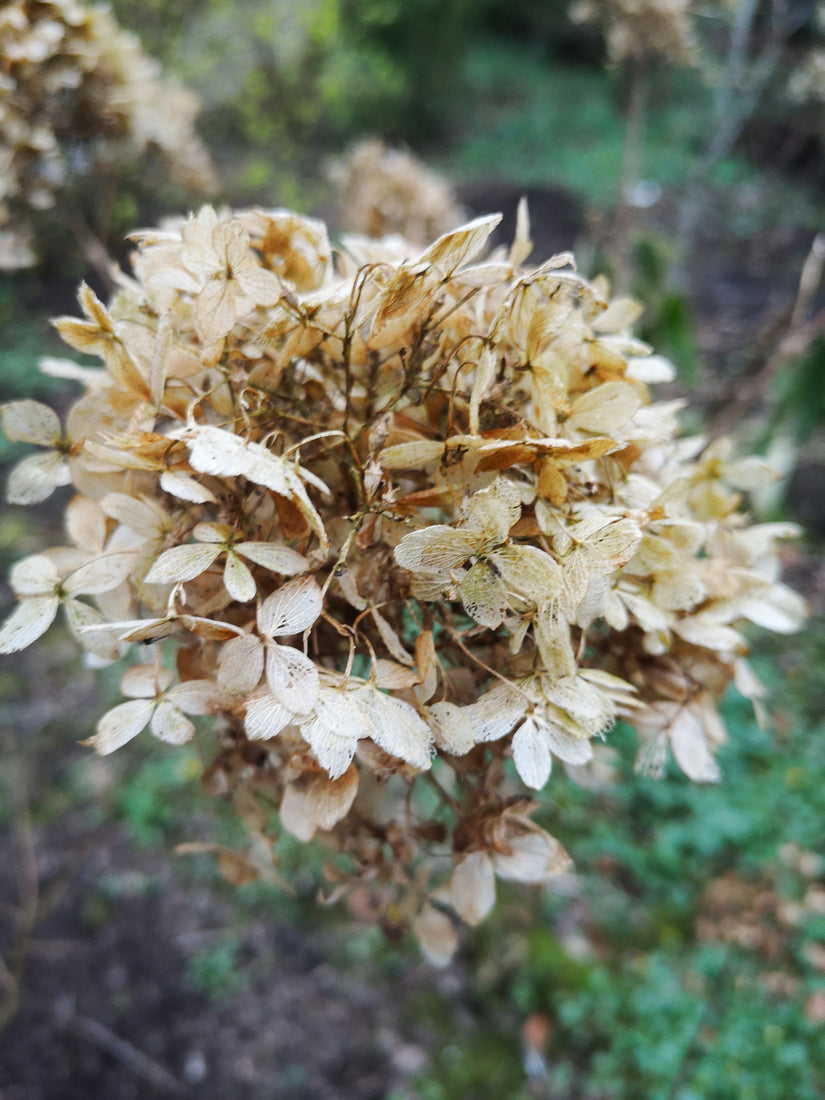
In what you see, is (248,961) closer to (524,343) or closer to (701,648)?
(701,648)

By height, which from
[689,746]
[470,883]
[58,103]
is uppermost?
[58,103]

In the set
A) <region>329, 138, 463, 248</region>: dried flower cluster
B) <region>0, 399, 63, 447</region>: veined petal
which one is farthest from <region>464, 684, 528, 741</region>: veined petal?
<region>329, 138, 463, 248</region>: dried flower cluster

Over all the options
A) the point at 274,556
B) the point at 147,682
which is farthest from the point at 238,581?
the point at 147,682

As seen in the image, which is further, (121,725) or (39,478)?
(39,478)

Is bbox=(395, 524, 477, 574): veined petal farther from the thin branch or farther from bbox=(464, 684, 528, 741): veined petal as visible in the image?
the thin branch

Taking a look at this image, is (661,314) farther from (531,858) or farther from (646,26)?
(646,26)

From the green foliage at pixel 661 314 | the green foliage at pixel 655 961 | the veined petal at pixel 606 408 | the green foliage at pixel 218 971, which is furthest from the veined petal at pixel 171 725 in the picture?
the green foliage at pixel 661 314

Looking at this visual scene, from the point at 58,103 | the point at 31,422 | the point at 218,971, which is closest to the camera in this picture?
the point at 31,422
